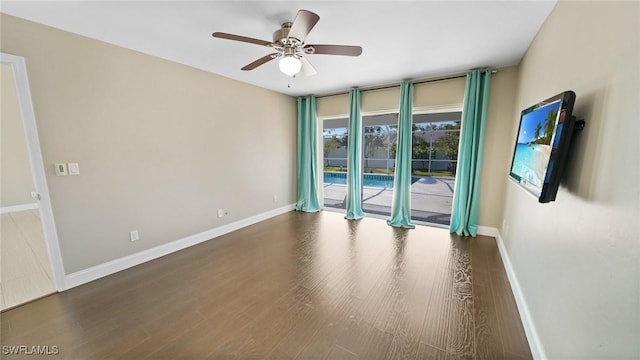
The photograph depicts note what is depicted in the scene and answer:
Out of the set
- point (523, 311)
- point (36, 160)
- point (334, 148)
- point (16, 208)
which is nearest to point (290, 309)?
point (523, 311)

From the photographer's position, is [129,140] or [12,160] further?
[12,160]

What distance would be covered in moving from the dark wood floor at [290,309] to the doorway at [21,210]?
39cm

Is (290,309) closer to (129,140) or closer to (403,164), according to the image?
(129,140)

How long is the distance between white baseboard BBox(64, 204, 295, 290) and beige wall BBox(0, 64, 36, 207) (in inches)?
133

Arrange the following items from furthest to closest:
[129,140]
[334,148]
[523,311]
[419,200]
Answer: [419,200]
[334,148]
[129,140]
[523,311]

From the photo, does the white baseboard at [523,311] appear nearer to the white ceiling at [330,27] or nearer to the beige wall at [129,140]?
the white ceiling at [330,27]

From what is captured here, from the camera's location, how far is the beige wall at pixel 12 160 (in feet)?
13.0

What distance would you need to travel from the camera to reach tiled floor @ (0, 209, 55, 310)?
2.26m

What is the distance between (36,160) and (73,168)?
0.82ft

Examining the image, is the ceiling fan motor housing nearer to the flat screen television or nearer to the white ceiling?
the white ceiling

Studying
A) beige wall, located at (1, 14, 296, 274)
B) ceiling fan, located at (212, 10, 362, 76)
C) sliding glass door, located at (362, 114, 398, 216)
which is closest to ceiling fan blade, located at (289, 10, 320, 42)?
ceiling fan, located at (212, 10, 362, 76)

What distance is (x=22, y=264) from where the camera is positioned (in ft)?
9.16

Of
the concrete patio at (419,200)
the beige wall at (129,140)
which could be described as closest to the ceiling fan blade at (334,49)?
the beige wall at (129,140)

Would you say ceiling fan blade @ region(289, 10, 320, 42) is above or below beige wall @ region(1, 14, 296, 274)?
above
